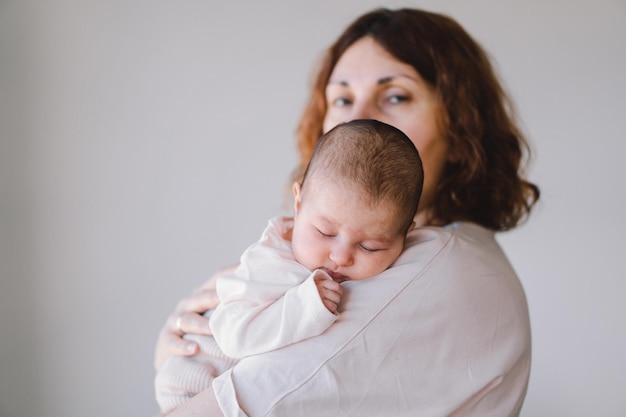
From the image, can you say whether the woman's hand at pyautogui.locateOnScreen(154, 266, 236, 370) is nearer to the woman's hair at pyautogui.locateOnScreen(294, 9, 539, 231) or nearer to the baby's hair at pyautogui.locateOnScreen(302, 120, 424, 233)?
the baby's hair at pyautogui.locateOnScreen(302, 120, 424, 233)

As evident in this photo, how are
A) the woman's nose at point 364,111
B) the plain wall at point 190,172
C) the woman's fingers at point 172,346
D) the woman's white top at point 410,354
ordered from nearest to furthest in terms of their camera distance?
the woman's white top at point 410,354 → the woman's fingers at point 172,346 → the woman's nose at point 364,111 → the plain wall at point 190,172

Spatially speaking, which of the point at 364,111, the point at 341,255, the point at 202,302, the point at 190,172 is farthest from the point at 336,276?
the point at 190,172

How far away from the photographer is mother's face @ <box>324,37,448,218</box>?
4.59 feet

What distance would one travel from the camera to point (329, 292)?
0.89 meters

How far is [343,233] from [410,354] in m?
0.22

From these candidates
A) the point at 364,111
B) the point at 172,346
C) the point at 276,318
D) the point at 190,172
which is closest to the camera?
the point at 276,318

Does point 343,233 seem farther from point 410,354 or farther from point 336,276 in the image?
point 410,354

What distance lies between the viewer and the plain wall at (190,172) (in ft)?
7.28

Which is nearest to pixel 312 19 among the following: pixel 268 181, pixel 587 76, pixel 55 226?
pixel 268 181

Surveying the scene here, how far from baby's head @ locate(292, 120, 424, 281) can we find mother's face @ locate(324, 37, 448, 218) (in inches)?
17.3

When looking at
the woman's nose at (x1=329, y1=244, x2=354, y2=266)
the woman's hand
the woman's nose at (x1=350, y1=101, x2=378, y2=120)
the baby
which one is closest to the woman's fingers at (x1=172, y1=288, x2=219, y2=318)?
the woman's hand

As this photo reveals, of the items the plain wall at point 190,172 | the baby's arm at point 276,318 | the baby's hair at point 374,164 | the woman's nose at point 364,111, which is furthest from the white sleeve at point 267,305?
the plain wall at point 190,172

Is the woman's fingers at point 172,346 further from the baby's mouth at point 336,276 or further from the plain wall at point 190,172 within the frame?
the plain wall at point 190,172

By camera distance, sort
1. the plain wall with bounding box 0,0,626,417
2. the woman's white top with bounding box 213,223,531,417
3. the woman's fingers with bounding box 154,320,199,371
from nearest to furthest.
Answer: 1. the woman's white top with bounding box 213,223,531,417
2. the woman's fingers with bounding box 154,320,199,371
3. the plain wall with bounding box 0,0,626,417
